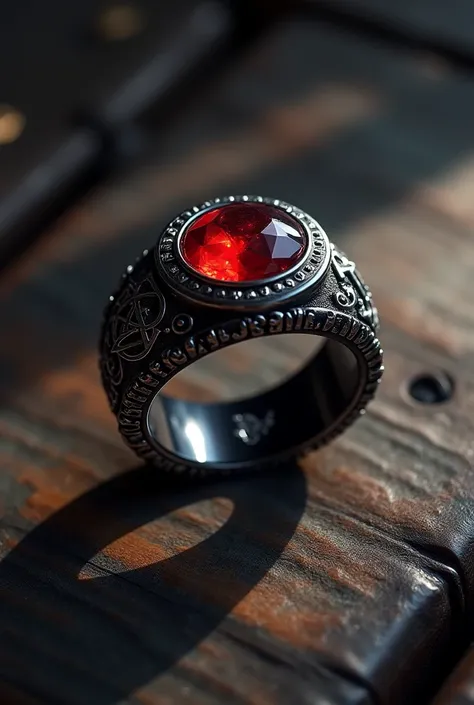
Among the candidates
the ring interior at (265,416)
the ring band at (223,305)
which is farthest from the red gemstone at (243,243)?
the ring interior at (265,416)

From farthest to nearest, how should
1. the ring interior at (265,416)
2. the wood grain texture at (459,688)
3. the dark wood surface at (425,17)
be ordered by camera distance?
the dark wood surface at (425,17), the ring interior at (265,416), the wood grain texture at (459,688)

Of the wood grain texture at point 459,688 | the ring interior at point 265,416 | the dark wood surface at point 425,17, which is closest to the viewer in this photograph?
the wood grain texture at point 459,688

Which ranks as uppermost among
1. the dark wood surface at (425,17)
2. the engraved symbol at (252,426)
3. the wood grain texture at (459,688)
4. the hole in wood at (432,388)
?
the dark wood surface at (425,17)

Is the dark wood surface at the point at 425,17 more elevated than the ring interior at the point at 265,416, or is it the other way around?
the dark wood surface at the point at 425,17

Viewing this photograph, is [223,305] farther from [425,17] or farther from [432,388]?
[425,17]

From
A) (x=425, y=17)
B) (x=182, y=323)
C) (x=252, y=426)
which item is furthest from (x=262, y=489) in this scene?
(x=425, y=17)

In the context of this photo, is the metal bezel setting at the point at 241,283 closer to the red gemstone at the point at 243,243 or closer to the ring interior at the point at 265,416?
the red gemstone at the point at 243,243

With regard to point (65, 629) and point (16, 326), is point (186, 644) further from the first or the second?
point (16, 326)
